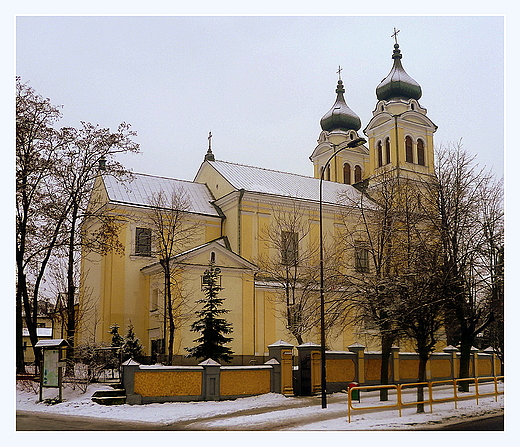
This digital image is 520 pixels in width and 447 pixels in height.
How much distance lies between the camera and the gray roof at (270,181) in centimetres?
2887

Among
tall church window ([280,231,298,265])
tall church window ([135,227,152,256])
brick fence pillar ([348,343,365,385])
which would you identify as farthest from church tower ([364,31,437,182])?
brick fence pillar ([348,343,365,385])

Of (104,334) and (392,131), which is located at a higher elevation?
(392,131)

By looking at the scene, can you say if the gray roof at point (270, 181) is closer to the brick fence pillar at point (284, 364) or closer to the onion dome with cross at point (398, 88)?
the onion dome with cross at point (398, 88)

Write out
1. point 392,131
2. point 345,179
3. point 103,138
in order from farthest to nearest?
point 345,179 → point 392,131 → point 103,138

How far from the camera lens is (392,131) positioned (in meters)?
35.2

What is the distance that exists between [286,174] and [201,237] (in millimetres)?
5826

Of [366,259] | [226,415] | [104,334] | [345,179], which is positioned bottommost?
[226,415]

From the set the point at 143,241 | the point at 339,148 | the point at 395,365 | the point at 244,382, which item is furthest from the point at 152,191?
the point at 339,148

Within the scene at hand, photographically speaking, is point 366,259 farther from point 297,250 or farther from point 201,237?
point 201,237

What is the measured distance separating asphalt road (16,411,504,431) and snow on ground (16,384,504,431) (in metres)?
0.35

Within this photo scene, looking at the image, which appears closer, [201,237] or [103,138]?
[103,138]

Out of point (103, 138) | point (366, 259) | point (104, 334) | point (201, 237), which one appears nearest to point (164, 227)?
point (201, 237)

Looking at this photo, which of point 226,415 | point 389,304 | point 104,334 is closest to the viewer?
point 226,415

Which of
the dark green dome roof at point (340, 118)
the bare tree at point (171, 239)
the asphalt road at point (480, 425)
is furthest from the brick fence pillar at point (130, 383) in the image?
the dark green dome roof at point (340, 118)
